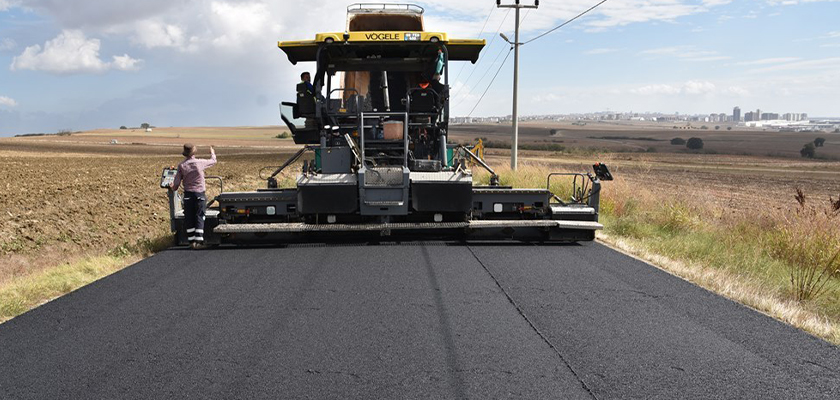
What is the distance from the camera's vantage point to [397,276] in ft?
26.4

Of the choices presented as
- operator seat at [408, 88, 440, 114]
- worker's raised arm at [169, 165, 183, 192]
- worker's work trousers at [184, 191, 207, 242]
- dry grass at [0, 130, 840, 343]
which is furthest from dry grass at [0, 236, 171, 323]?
operator seat at [408, 88, 440, 114]

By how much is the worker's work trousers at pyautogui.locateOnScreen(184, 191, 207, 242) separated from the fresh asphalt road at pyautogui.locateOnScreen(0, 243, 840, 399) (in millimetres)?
1583

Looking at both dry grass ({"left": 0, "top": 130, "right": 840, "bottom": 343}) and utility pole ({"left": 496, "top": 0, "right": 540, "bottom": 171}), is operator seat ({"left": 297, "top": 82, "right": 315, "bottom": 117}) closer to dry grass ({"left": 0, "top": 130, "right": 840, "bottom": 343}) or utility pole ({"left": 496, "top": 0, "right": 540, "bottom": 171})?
dry grass ({"left": 0, "top": 130, "right": 840, "bottom": 343})

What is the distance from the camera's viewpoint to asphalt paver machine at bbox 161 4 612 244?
1007 centimetres

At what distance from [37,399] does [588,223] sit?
26.2ft

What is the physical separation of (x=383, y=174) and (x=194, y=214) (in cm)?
279

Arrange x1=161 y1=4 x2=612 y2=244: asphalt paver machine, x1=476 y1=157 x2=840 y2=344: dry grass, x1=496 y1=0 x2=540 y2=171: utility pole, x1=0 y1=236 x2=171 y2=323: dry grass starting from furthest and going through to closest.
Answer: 1. x1=496 y1=0 x2=540 y2=171: utility pole
2. x1=161 y1=4 x2=612 y2=244: asphalt paver machine
3. x1=476 y1=157 x2=840 y2=344: dry grass
4. x1=0 y1=236 x2=171 y2=323: dry grass

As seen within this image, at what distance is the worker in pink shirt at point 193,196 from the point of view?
10.1 metres

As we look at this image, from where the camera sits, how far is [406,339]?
216 inches

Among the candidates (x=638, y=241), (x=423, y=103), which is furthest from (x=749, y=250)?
(x=423, y=103)

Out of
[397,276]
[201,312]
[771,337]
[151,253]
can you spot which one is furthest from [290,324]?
[151,253]

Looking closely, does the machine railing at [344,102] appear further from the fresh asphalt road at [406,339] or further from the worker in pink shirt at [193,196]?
the fresh asphalt road at [406,339]

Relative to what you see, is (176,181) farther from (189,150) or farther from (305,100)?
(305,100)

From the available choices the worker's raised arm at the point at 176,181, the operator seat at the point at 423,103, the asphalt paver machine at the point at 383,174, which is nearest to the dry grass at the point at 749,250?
the asphalt paver machine at the point at 383,174
